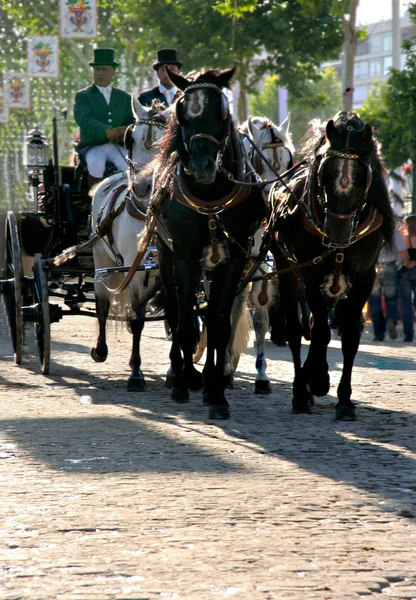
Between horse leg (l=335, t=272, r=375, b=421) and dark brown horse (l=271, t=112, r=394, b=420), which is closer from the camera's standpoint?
dark brown horse (l=271, t=112, r=394, b=420)

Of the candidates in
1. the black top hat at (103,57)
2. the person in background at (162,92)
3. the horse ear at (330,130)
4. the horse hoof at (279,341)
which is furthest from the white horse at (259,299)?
the horse hoof at (279,341)

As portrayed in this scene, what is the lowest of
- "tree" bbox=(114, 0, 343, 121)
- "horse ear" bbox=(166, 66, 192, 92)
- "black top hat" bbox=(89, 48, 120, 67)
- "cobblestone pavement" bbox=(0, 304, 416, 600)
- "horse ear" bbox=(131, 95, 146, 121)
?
"cobblestone pavement" bbox=(0, 304, 416, 600)

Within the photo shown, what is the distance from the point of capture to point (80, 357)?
43.7ft

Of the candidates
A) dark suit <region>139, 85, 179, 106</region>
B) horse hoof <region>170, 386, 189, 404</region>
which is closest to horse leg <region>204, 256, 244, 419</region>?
horse hoof <region>170, 386, 189, 404</region>

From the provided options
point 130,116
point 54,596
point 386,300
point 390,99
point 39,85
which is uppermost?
point 39,85

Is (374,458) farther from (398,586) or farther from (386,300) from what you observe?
(386,300)

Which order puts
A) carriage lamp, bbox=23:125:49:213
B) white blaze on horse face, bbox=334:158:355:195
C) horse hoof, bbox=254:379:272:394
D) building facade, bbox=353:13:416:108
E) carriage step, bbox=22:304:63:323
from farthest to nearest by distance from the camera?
building facade, bbox=353:13:416:108 → carriage lamp, bbox=23:125:49:213 → carriage step, bbox=22:304:63:323 → horse hoof, bbox=254:379:272:394 → white blaze on horse face, bbox=334:158:355:195

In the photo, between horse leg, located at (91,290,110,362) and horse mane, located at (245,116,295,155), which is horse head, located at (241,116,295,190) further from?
horse leg, located at (91,290,110,362)

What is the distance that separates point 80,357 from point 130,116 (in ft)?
8.72

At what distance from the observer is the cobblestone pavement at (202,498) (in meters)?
4.54

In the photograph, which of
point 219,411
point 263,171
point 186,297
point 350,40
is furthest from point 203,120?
point 350,40

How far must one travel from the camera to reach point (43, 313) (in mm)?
11070

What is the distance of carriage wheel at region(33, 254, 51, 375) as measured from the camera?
10961 mm

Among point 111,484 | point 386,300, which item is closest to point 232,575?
point 111,484
